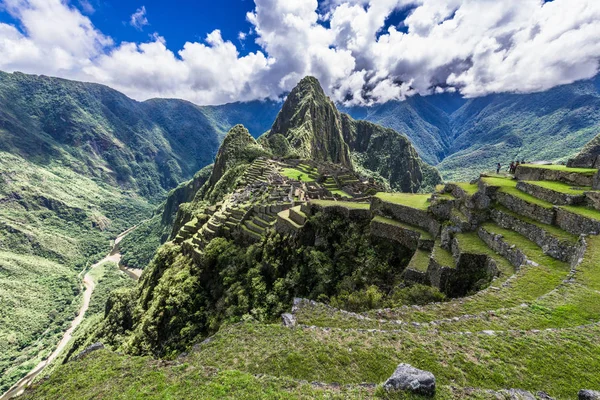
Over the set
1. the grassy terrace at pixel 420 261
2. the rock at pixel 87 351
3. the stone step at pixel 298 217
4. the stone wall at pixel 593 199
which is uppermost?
the stone wall at pixel 593 199

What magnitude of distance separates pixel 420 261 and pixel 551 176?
11.2 meters

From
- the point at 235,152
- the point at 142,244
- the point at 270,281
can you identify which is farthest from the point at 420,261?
the point at 142,244

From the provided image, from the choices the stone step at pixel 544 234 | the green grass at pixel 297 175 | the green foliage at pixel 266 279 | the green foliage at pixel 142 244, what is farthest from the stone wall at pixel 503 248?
the green foliage at pixel 142 244

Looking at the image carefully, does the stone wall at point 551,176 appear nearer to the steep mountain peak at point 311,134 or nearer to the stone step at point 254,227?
the stone step at point 254,227

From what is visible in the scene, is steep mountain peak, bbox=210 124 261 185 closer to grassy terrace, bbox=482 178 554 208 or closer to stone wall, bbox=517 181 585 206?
grassy terrace, bbox=482 178 554 208

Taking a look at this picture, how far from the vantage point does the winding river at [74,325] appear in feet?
209

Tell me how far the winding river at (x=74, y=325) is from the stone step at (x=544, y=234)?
→ 146 ft

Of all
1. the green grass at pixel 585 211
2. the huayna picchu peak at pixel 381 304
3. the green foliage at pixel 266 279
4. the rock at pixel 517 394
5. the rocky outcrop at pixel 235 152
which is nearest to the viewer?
the rock at pixel 517 394

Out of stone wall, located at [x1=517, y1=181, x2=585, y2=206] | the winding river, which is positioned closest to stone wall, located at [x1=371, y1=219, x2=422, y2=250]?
stone wall, located at [x1=517, y1=181, x2=585, y2=206]

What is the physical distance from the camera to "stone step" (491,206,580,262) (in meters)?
12.3

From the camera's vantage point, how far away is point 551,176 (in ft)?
62.2

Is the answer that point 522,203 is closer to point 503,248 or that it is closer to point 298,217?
point 503,248

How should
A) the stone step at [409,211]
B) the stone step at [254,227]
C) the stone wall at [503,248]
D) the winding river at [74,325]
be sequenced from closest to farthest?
the stone wall at [503,248] < the stone step at [409,211] < the stone step at [254,227] < the winding river at [74,325]

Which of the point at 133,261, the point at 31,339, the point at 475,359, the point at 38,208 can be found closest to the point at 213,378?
the point at 475,359
